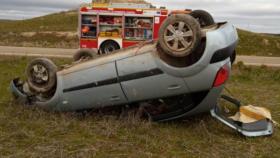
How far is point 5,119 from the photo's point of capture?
5.73 meters

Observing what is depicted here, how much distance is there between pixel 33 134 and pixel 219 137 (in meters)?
2.43

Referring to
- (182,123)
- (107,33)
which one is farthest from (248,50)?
(182,123)

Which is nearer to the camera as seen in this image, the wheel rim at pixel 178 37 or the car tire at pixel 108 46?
the wheel rim at pixel 178 37

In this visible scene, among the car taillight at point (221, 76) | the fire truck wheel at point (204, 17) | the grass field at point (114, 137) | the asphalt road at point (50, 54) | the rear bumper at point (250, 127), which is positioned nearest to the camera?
the grass field at point (114, 137)

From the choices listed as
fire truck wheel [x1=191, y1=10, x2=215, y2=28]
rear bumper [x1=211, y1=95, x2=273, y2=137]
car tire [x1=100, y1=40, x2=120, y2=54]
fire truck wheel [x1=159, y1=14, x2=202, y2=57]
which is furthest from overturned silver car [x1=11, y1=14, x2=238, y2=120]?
car tire [x1=100, y1=40, x2=120, y2=54]

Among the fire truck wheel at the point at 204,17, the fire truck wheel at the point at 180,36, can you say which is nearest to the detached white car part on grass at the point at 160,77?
the fire truck wheel at the point at 180,36

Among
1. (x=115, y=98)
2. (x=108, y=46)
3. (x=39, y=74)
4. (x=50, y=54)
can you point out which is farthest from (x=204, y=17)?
(x=50, y=54)

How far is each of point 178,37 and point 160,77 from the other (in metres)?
0.57

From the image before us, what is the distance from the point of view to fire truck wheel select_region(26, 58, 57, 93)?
19.7ft

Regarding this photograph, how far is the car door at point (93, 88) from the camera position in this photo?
18.2 feet

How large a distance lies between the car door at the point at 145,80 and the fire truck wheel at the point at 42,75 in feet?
3.72

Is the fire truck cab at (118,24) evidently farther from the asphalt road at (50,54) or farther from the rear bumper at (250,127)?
the rear bumper at (250,127)

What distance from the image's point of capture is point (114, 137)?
5145 millimetres

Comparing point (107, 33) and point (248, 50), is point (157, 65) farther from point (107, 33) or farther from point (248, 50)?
point (248, 50)
